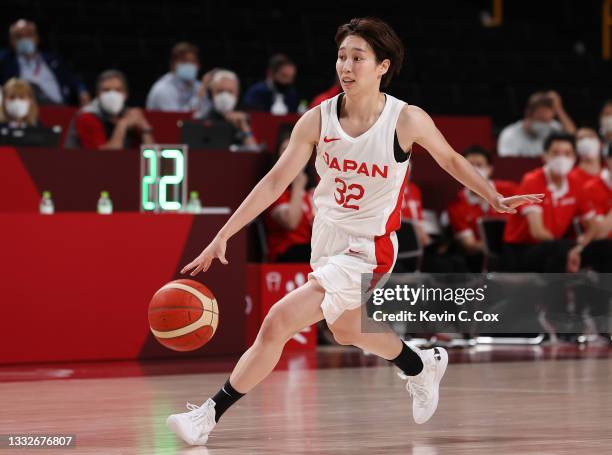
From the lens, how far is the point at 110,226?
906 cm

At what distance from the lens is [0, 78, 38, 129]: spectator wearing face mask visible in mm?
9938

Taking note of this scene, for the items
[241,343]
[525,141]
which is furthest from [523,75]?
[241,343]

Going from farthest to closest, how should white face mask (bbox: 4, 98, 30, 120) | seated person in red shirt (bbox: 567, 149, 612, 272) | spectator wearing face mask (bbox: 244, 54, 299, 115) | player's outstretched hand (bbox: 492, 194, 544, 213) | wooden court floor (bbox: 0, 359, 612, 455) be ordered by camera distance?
spectator wearing face mask (bbox: 244, 54, 299, 115)
seated person in red shirt (bbox: 567, 149, 612, 272)
white face mask (bbox: 4, 98, 30, 120)
player's outstretched hand (bbox: 492, 194, 544, 213)
wooden court floor (bbox: 0, 359, 612, 455)

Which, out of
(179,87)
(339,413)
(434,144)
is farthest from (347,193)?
(179,87)

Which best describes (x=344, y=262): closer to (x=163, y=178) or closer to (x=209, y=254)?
(x=209, y=254)

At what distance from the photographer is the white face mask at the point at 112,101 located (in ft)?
35.1

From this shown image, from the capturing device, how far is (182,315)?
18.2 ft

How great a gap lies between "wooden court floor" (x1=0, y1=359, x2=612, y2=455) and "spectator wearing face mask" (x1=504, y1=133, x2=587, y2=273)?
186 centimetres

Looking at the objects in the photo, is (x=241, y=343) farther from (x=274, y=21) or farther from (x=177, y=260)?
(x=274, y=21)

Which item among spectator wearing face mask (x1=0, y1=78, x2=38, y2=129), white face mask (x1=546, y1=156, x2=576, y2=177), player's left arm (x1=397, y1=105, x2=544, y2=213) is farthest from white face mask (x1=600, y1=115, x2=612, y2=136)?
player's left arm (x1=397, y1=105, x2=544, y2=213)

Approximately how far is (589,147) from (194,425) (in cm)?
702

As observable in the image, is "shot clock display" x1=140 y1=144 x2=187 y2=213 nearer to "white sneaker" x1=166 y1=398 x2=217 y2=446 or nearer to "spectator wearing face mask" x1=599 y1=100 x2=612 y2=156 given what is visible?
"white sneaker" x1=166 y1=398 x2=217 y2=446

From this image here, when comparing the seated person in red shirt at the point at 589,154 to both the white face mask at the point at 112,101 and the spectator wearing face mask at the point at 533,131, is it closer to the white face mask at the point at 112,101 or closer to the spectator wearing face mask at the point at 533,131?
the spectator wearing face mask at the point at 533,131

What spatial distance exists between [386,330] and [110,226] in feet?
12.9
